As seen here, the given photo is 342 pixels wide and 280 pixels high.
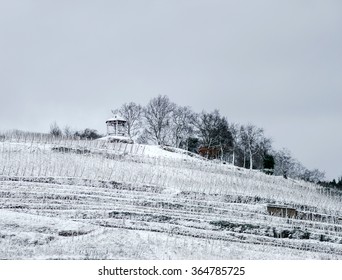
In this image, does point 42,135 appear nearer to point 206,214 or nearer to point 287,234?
point 206,214

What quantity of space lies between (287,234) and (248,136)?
65.3 ft

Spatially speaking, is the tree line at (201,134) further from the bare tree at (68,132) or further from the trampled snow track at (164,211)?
the trampled snow track at (164,211)

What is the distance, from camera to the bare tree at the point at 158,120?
21.3 m

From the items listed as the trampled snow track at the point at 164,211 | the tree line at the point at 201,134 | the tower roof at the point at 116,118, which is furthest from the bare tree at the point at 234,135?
the trampled snow track at the point at 164,211

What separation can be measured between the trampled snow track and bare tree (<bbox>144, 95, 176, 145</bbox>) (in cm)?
846

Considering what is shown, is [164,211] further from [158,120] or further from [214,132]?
[214,132]

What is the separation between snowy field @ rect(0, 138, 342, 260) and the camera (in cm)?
745

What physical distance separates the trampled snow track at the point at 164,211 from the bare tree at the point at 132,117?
786 cm

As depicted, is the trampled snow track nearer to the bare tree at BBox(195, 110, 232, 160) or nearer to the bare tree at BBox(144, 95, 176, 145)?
the bare tree at BBox(144, 95, 176, 145)

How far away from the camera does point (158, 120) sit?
2414cm

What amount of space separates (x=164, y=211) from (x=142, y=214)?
75cm

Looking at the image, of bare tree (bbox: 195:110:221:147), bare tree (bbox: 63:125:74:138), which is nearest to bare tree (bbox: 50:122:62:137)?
bare tree (bbox: 63:125:74:138)

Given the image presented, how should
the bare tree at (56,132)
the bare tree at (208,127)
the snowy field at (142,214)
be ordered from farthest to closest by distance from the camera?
the bare tree at (208,127) < the bare tree at (56,132) < the snowy field at (142,214)

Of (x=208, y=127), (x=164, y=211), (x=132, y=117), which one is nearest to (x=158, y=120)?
(x=132, y=117)
